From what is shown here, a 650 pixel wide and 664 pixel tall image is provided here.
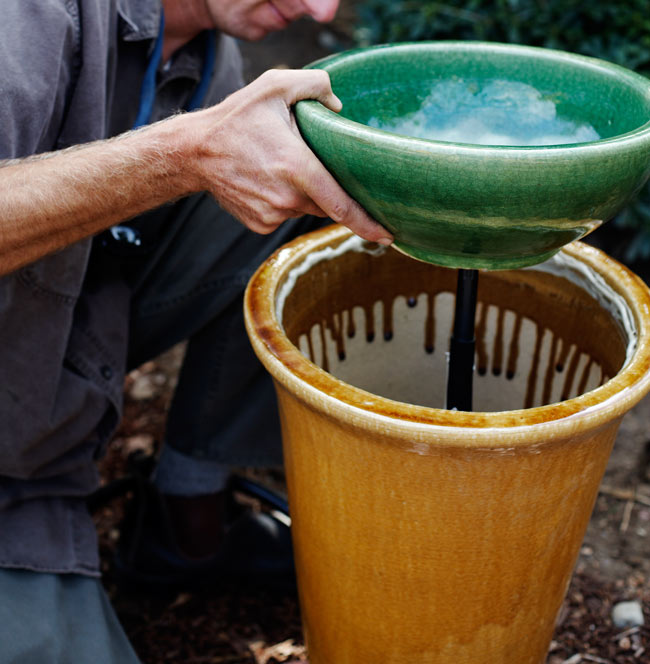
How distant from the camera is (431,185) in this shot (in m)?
0.85

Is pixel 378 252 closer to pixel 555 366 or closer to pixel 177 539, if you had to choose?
Result: pixel 555 366

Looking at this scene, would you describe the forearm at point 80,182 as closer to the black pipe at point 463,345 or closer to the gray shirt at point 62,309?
the gray shirt at point 62,309

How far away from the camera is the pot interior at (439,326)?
122 cm

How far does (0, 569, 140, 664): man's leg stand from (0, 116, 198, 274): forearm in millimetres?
490

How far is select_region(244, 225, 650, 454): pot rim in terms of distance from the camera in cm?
87

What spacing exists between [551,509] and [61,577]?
769 mm

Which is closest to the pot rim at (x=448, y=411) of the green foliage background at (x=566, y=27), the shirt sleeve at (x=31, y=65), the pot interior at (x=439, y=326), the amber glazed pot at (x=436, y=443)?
the amber glazed pot at (x=436, y=443)

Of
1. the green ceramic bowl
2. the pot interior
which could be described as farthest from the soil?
the green ceramic bowl

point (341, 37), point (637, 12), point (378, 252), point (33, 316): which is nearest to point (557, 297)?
point (378, 252)

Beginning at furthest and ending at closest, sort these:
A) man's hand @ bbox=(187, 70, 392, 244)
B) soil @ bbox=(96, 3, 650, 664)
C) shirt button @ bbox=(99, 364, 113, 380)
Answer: soil @ bbox=(96, 3, 650, 664)
shirt button @ bbox=(99, 364, 113, 380)
man's hand @ bbox=(187, 70, 392, 244)

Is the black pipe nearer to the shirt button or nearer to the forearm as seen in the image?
the forearm

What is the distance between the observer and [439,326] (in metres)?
1.42

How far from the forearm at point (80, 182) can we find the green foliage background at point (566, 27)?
4.78 ft

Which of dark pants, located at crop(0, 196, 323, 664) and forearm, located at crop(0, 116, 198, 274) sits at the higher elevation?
forearm, located at crop(0, 116, 198, 274)
